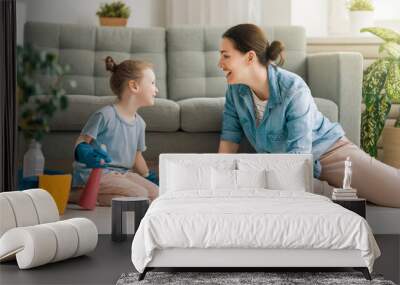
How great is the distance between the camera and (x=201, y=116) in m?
5.79

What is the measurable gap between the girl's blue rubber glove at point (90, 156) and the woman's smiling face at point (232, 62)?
1.03 metres

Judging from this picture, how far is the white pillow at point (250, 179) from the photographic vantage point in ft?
16.1

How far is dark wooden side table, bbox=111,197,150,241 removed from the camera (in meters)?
4.97

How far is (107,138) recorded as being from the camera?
234 inches

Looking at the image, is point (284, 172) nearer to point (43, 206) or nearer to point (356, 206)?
point (356, 206)

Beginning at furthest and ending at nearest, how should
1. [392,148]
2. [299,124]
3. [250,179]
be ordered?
[392,148] → [299,124] → [250,179]

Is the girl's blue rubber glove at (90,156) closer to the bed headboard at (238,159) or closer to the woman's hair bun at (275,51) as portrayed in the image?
the bed headboard at (238,159)

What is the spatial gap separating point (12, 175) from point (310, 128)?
2.01m

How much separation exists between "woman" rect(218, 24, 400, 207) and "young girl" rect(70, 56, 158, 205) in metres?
0.60

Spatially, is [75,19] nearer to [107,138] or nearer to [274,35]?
[107,138]

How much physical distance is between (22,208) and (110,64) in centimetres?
190

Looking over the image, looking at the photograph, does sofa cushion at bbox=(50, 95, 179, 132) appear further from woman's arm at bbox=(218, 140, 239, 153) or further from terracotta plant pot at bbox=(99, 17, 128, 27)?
terracotta plant pot at bbox=(99, 17, 128, 27)

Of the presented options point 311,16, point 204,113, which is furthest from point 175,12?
point 311,16

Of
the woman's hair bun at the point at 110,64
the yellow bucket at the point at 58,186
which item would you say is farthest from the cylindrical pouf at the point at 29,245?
the woman's hair bun at the point at 110,64
